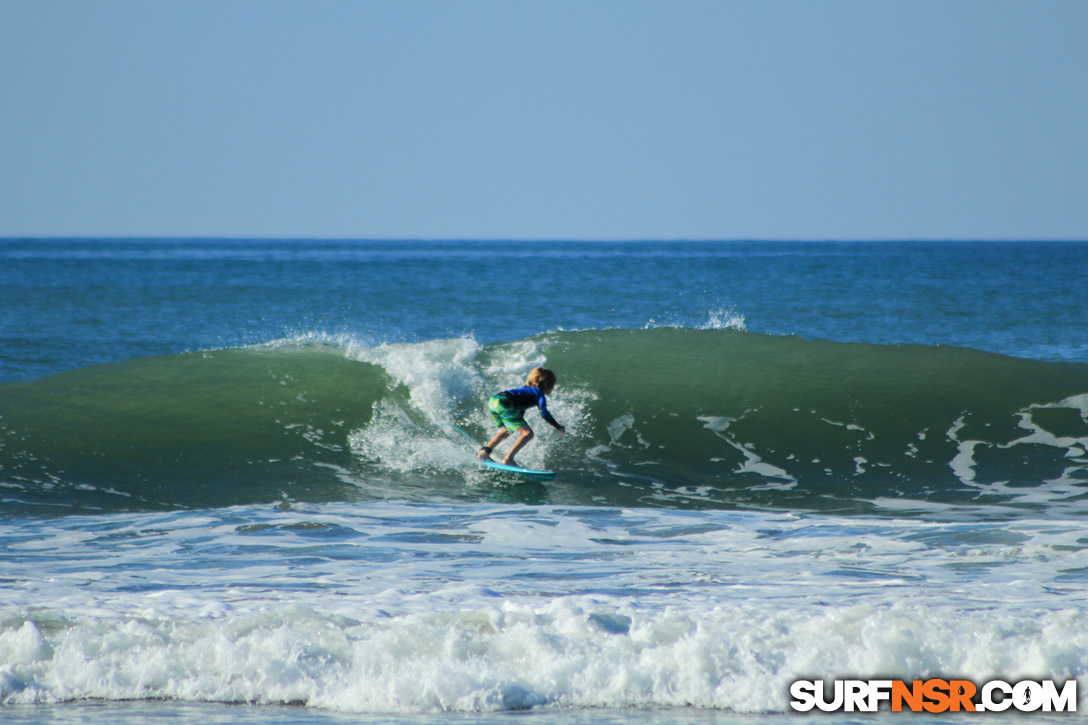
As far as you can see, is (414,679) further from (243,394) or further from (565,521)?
(243,394)

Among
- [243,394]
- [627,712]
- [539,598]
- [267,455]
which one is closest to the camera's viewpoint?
[627,712]

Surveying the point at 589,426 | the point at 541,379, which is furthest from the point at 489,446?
the point at 589,426

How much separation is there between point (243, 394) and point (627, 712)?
9.65m

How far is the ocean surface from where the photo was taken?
14.3ft

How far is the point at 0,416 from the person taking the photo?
37.7 ft

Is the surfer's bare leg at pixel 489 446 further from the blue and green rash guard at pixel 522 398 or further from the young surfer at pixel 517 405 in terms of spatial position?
the blue and green rash guard at pixel 522 398

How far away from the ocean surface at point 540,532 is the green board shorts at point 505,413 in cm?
62

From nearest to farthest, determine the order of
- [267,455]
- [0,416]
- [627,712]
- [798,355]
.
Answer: [627,712], [267,455], [0,416], [798,355]

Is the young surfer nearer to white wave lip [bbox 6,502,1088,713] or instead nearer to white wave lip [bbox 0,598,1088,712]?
white wave lip [bbox 6,502,1088,713]

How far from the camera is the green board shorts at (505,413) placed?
9.94 metres

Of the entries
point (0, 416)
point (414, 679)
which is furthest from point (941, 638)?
point (0, 416)

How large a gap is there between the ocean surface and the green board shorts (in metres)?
0.62

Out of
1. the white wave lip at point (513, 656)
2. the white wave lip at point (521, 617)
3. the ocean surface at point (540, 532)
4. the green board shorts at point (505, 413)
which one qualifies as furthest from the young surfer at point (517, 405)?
the white wave lip at point (513, 656)

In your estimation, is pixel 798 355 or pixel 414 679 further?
pixel 798 355
